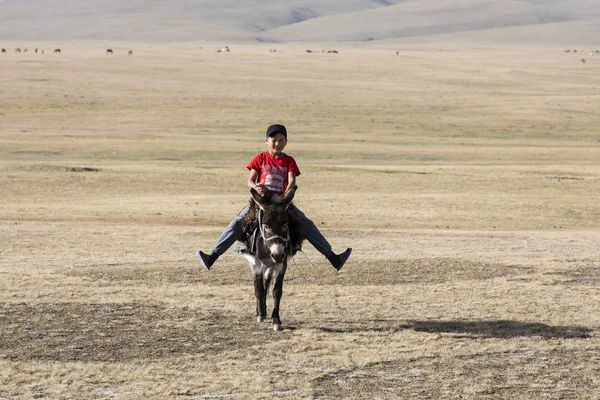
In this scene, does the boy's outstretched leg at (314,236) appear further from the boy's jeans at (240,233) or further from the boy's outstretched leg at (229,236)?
the boy's outstretched leg at (229,236)

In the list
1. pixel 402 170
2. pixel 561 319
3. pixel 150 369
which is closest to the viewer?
pixel 150 369

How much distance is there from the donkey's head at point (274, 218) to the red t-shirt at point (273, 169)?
19 cm

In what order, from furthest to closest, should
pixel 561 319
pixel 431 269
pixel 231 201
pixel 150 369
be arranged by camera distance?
pixel 231 201, pixel 431 269, pixel 561 319, pixel 150 369

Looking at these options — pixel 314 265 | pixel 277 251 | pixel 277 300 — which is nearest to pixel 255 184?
pixel 277 251

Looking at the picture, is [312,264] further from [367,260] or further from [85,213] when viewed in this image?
[85,213]

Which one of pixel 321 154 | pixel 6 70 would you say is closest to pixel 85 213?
pixel 321 154

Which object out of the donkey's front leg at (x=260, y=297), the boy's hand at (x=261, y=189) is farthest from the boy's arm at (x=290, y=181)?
the donkey's front leg at (x=260, y=297)

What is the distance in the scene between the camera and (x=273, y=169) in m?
11.1

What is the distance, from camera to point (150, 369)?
376 inches

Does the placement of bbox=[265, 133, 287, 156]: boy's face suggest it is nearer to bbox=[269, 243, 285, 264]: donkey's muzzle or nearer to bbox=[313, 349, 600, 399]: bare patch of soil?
bbox=[269, 243, 285, 264]: donkey's muzzle

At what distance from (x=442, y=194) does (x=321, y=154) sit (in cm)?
1282

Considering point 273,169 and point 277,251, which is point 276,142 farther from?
point 277,251

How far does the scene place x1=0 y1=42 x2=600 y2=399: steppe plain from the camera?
31.2 ft

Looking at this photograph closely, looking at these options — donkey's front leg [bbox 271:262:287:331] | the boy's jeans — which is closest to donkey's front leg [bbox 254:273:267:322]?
donkey's front leg [bbox 271:262:287:331]
